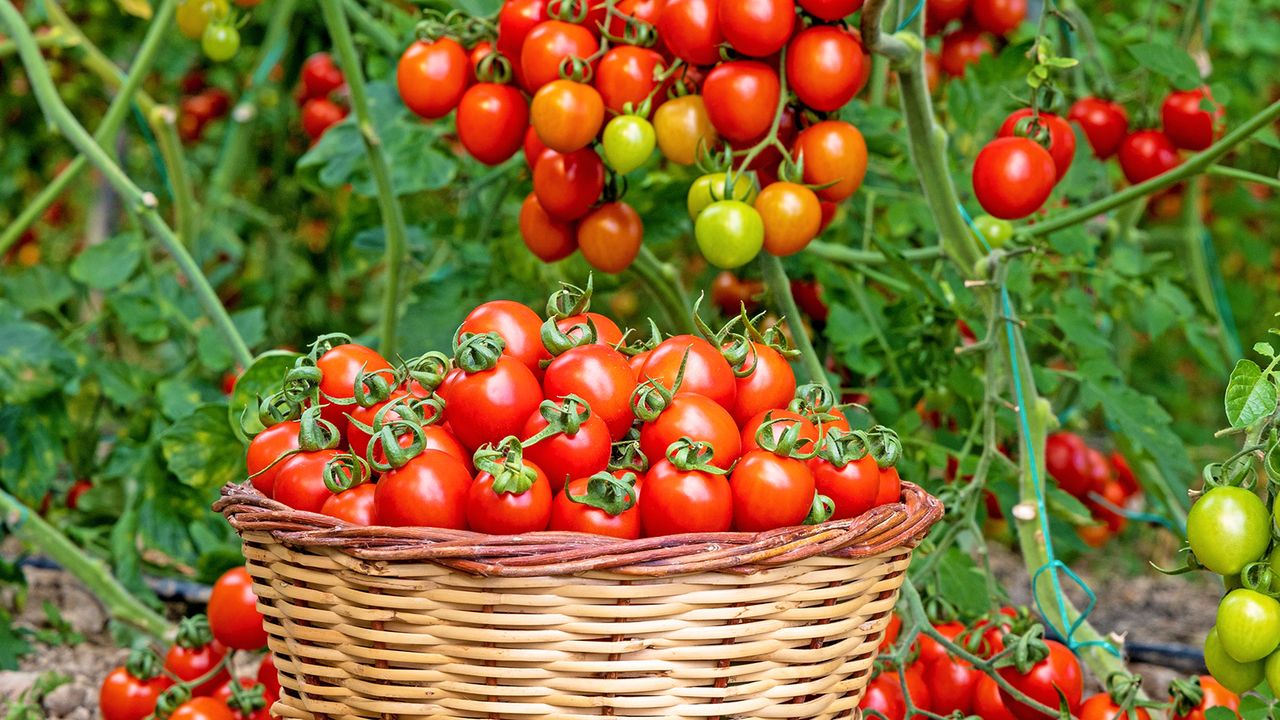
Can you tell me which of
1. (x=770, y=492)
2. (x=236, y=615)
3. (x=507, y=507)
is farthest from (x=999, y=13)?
(x=236, y=615)

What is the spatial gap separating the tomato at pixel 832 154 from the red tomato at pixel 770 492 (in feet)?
1.30

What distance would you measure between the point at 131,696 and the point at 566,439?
699mm

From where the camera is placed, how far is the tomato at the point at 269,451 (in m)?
1.11

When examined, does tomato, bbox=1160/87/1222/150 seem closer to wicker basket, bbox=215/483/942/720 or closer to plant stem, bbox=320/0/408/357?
wicker basket, bbox=215/483/942/720

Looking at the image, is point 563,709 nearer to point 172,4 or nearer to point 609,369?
point 609,369

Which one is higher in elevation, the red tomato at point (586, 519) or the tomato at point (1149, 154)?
the red tomato at point (586, 519)

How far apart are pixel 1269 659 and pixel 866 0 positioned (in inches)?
27.4

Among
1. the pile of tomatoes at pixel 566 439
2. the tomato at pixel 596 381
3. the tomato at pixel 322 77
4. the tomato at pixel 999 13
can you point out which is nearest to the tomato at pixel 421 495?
the pile of tomatoes at pixel 566 439

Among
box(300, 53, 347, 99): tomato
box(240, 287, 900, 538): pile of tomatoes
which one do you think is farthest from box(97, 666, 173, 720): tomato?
box(300, 53, 347, 99): tomato

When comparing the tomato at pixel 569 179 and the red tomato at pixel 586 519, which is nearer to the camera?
the red tomato at pixel 586 519

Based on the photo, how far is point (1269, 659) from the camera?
100cm

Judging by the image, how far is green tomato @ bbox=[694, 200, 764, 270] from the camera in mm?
1249

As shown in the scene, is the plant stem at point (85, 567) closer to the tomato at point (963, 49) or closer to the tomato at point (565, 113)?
the tomato at point (565, 113)

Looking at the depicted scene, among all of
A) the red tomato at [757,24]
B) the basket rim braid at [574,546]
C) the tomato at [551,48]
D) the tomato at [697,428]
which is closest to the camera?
the basket rim braid at [574,546]
